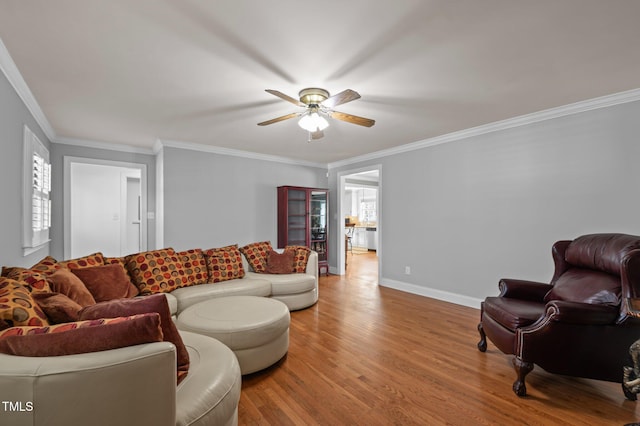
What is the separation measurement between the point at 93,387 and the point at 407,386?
6.40 feet

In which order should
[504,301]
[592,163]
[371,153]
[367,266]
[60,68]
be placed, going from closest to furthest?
[60,68] < [504,301] < [592,163] < [371,153] < [367,266]

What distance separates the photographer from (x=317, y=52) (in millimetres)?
2102

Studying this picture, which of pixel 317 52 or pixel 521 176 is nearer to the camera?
pixel 317 52

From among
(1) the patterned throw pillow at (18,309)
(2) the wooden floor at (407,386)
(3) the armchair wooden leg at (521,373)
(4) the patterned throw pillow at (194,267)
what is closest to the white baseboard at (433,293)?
(2) the wooden floor at (407,386)

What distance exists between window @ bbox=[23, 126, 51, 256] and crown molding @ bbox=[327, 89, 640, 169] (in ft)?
15.2

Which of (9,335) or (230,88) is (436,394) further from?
(230,88)

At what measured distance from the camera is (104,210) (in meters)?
6.30

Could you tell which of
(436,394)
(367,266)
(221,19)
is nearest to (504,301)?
(436,394)

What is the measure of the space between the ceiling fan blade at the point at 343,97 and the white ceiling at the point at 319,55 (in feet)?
0.70

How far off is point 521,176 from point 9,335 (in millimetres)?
4445

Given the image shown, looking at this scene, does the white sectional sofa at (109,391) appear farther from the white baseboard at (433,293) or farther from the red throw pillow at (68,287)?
the white baseboard at (433,293)

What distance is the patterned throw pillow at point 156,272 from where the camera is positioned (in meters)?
3.12

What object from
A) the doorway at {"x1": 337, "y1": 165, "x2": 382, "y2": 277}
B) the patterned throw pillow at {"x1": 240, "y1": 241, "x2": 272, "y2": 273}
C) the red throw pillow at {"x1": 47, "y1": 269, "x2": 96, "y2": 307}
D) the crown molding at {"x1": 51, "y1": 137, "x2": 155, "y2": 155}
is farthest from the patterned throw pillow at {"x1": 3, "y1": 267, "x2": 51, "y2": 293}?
the doorway at {"x1": 337, "y1": 165, "x2": 382, "y2": 277}

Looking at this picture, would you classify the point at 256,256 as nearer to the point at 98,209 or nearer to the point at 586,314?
the point at 586,314
